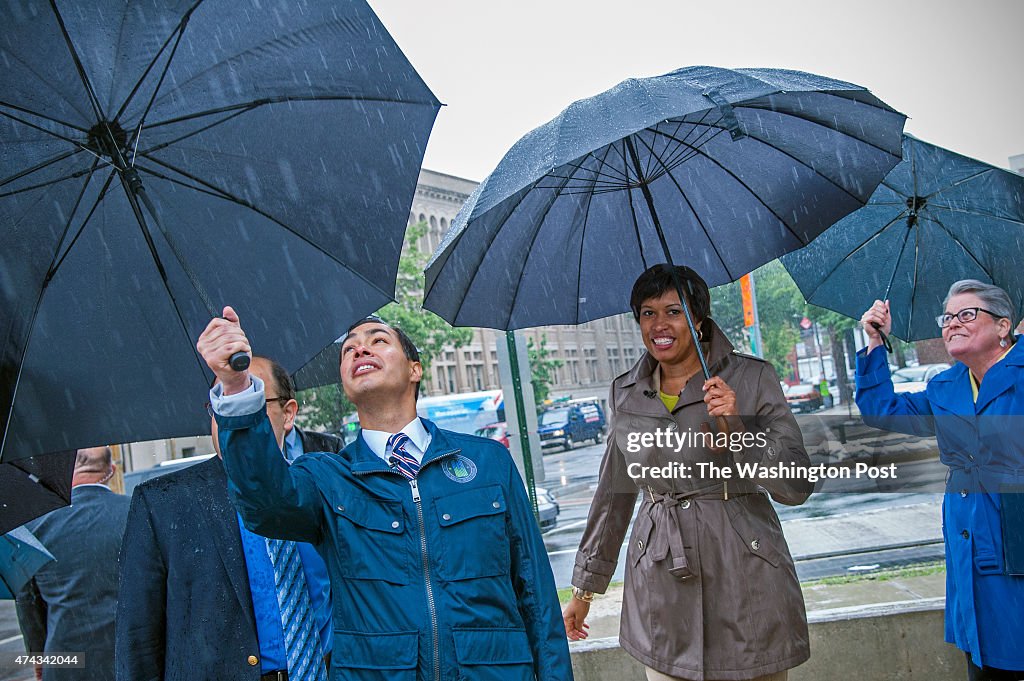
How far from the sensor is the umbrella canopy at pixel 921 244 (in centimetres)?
422

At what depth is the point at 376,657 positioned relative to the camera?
2383 millimetres

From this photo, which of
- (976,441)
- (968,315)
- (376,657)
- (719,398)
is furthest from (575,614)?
(968,315)

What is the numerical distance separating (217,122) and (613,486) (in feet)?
6.85

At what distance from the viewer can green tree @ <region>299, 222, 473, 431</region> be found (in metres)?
27.8

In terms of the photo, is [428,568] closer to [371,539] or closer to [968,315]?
[371,539]

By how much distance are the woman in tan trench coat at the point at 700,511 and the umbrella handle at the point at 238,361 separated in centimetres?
175

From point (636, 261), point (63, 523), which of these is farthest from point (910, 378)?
point (63, 523)

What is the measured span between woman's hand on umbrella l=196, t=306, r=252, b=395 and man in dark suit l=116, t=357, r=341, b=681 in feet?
2.74

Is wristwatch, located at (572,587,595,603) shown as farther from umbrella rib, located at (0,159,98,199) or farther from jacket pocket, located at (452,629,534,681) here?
umbrella rib, located at (0,159,98,199)

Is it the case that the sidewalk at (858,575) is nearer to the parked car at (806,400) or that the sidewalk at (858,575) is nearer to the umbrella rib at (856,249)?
the parked car at (806,400)

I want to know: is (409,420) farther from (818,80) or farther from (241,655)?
(818,80)

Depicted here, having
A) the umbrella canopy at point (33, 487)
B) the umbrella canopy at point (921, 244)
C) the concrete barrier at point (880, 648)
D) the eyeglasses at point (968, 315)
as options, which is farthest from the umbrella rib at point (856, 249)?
the umbrella canopy at point (33, 487)

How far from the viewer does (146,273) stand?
106 inches

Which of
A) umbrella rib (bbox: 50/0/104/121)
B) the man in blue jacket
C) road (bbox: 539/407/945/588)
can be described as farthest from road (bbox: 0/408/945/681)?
umbrella rib (bbox: 50/0/104/121)
